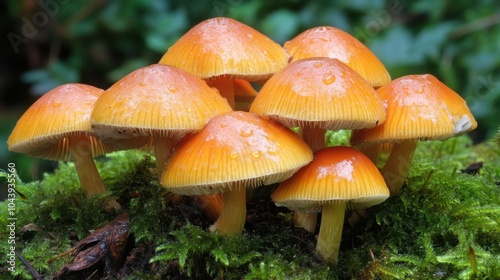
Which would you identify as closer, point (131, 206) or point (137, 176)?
point (131, 206)

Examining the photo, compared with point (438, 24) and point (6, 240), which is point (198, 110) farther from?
point (438, 24)

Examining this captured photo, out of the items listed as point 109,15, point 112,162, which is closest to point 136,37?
point 109,15

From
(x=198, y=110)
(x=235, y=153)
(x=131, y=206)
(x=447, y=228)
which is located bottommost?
(x=447, y=228)

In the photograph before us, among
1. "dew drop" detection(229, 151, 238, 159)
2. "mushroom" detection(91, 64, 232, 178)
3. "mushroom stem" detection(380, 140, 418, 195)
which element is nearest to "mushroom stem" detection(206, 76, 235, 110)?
"mushroom" detection(91, 64, 232, 178)

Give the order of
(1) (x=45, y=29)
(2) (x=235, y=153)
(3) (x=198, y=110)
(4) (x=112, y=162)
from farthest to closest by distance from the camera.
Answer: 1. (1) (x=45, y=29)
2. (4) (x=112, y=162)
3. (3) (x=198, y=110)
4. (2) (x=235, y=153)

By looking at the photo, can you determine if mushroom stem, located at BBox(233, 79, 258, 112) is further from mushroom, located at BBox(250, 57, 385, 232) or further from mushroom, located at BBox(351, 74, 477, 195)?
mushroom, located at BBox(351, 74, 477, 195)
